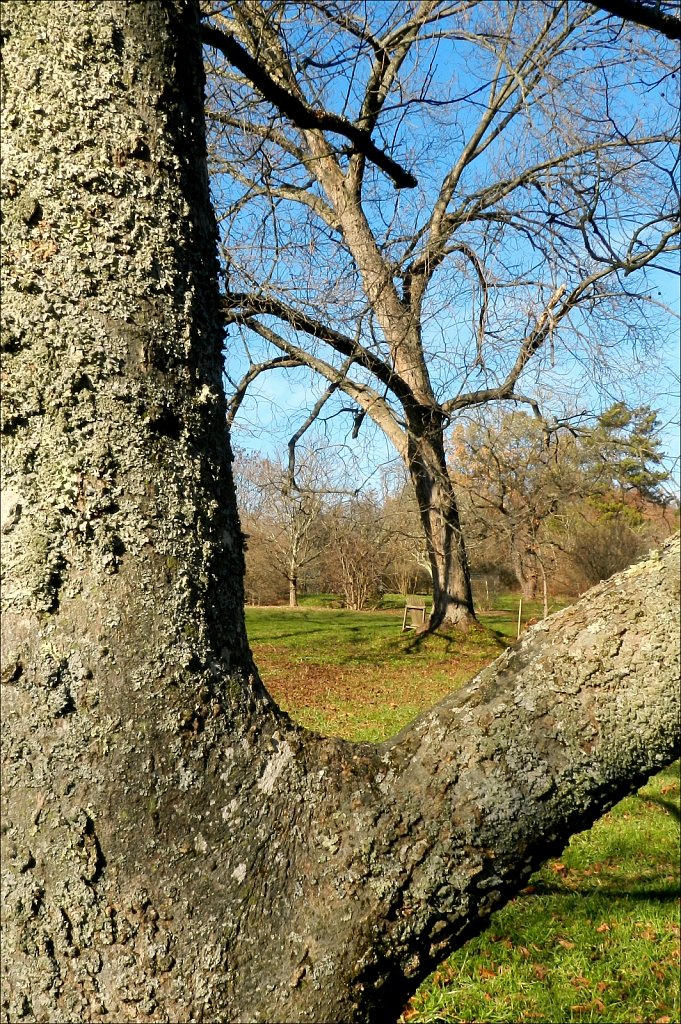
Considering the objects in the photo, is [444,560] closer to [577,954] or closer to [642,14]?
[577,954]

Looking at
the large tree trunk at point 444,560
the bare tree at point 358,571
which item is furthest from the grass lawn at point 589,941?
the bare tree at point 358,571

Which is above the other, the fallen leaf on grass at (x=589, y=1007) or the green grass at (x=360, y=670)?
the green grass at (x=360, y=670)

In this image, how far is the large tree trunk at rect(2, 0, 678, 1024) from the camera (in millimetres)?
944

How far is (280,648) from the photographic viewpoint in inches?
575

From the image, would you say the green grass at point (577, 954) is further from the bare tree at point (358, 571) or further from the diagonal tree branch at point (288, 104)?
the bare tree at point (358, 571)

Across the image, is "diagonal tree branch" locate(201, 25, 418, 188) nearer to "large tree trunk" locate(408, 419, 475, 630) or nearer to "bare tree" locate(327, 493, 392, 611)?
"large tree trunk" locate(408, 419, 475, 630)

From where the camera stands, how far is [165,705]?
3.27ft

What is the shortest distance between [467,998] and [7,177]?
3434 millimetres

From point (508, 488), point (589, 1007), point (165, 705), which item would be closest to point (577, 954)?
point (589, 1007)

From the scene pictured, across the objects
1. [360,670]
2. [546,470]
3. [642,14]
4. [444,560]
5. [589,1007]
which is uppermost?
[642,14]

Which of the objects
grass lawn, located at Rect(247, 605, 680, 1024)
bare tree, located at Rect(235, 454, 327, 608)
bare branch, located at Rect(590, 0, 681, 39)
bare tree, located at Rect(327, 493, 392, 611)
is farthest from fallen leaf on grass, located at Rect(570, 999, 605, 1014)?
bare tree, located at Rect(327, 493, 392, 611)

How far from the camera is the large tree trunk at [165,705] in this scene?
0.94m

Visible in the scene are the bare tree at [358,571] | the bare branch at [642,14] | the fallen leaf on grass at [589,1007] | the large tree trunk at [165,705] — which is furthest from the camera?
the bare tree at [358,571]

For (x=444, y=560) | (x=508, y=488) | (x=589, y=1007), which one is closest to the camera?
(x=589, y=1007)
